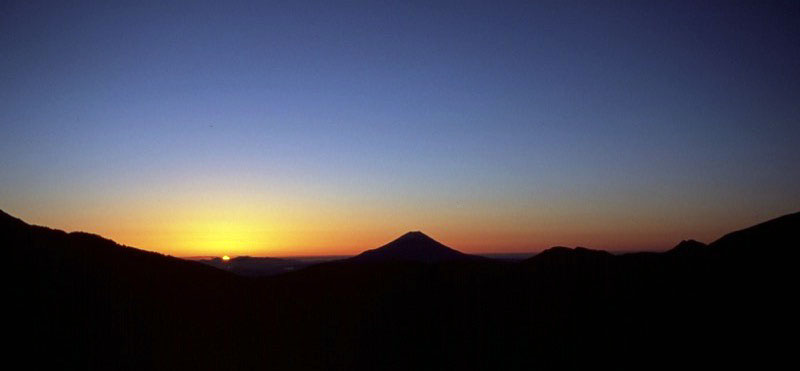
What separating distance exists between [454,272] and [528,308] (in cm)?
376

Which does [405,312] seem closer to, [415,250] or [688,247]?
[688,247]

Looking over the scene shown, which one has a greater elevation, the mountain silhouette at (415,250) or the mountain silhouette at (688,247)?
the mountain silhouette at (415,250)

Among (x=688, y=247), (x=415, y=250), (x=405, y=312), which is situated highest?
(x=415, y=250)

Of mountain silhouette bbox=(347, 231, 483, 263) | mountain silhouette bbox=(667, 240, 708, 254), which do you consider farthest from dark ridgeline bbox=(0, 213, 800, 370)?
mountain silhouette bbox=(347, 231, 483, 263)

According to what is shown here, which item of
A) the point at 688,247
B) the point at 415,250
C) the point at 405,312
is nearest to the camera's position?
the point at 405,312

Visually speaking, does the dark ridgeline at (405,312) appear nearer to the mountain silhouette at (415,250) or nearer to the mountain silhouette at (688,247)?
the mountain silhouette at (688,247)

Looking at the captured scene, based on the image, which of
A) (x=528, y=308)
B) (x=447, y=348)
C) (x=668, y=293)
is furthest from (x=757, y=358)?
(x=447, y=348)

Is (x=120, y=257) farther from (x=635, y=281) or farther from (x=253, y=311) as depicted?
(x=635, y=281)

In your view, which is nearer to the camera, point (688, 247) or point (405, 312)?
point (405, 312)

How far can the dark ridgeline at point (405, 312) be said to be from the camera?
14.7m

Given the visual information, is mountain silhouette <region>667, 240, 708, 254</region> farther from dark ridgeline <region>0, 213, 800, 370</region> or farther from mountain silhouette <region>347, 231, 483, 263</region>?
mountain silhouette <region>347, 231, 483, 263</region>

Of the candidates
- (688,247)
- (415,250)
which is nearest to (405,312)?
(688,247)

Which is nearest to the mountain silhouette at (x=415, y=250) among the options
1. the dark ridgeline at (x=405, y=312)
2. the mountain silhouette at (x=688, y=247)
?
the mountain silhouette at (x=688, y=247)

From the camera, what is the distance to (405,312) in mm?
18188
